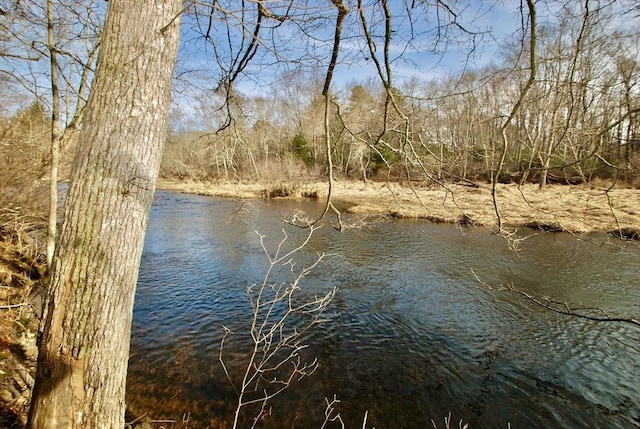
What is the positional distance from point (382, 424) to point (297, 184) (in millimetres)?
18485

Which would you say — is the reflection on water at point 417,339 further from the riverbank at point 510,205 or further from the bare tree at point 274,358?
the riverbank at point 510,205

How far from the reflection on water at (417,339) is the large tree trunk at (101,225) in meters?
1.97

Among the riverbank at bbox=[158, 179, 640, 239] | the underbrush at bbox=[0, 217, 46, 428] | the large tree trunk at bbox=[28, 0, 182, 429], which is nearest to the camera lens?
the large tree trunk at bbox=[28, 0, 182, 429]

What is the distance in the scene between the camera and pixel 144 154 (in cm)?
181

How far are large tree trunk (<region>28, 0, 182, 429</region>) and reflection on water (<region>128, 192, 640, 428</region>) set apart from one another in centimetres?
197

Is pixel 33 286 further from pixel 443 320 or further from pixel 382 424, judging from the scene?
pixel 443 320

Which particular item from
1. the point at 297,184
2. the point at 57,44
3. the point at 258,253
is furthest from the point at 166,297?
the point at 297,184

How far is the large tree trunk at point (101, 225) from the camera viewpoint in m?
1.70

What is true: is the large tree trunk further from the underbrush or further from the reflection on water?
the reflection on water

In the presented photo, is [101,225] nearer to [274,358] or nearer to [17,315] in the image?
[274,358]

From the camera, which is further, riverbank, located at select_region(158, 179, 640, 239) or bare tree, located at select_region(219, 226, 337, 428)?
riverbank, located at select_region(158, 179, 640, 239)

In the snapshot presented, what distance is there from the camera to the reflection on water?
4.21m

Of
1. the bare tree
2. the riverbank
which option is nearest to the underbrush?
the bare tree

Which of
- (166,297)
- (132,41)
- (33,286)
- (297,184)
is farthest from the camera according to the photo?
(297,184)
